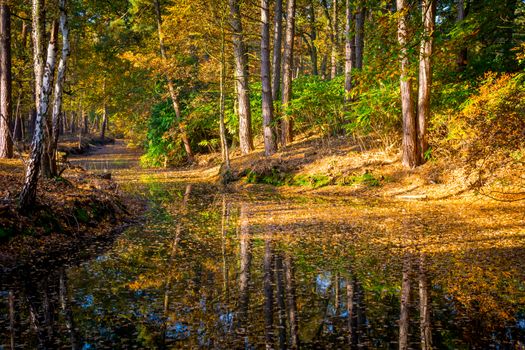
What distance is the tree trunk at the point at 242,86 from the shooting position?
21445 millimetres

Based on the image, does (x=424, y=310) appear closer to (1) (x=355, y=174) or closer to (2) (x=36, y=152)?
(2) (x=36, y=152)

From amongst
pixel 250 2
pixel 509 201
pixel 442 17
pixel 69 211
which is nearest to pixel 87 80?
pixel 250 2

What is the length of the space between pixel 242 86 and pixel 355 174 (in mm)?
8836

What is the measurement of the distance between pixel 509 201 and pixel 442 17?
1256 centimetres

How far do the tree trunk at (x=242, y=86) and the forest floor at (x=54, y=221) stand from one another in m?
11.6

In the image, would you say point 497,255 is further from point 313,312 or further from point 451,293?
point 313,312

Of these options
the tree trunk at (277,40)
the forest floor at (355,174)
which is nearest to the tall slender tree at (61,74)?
the forest floor at (355,174)

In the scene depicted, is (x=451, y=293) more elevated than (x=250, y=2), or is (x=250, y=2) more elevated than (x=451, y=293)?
(x=250, y=2)

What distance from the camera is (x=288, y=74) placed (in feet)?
68.0

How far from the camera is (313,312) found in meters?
5.25

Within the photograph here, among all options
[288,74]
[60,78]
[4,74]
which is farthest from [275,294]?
[4,74]

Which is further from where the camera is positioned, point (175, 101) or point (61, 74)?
point (175, 101)

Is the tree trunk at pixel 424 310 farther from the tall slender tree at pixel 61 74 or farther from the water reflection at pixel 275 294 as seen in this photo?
the tall slender tree at pixel 61 74

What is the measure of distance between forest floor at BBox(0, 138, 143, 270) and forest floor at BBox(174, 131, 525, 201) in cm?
705
